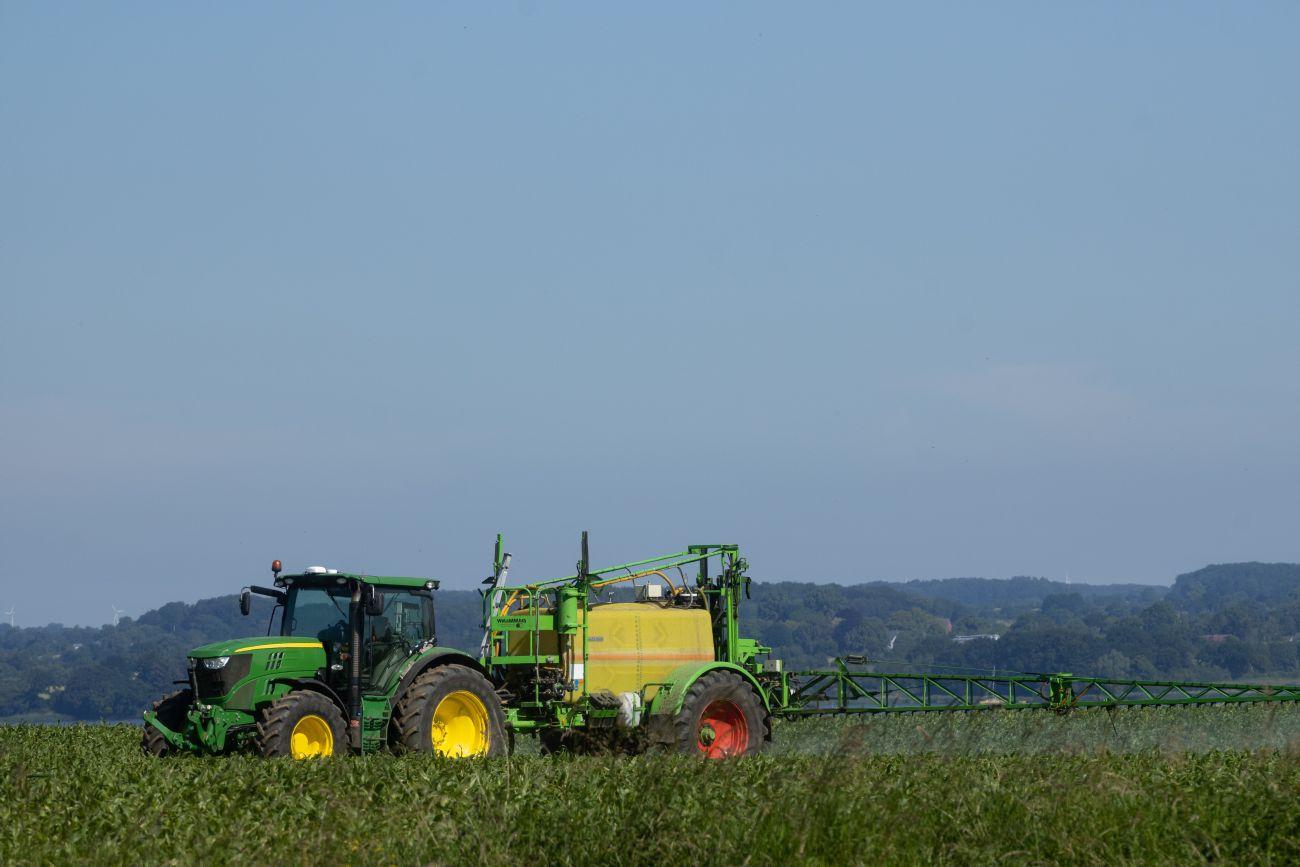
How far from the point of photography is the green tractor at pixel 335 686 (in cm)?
1625

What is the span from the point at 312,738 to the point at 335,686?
0.90 m

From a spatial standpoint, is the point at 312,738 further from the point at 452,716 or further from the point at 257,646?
the point at 452,716

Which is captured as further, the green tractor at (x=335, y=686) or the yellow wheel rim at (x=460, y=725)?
the yellow wheel rim at (x=460, y=725)

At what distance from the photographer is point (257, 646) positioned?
54.2 feet

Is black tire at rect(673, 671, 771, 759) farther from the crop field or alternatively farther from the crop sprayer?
the crop field

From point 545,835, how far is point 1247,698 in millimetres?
14331

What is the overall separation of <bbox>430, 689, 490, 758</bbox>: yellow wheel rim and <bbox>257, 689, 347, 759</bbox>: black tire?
43.9 inches

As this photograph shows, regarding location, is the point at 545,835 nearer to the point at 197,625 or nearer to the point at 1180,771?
the point at 1180,771

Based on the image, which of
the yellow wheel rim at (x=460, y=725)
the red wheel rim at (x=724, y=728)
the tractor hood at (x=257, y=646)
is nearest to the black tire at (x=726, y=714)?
the red wheel rim at (x=724, y=728)

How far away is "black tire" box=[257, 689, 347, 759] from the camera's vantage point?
15625 millimetres

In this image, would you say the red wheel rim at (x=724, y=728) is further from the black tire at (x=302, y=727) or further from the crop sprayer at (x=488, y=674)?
the black tire at (x=302, y=727)


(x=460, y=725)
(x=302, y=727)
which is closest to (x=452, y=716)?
(x=460, y=725)

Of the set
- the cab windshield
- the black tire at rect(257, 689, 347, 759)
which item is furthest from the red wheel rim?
the cab windshield

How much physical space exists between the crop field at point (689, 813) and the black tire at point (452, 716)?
9.72 feet
